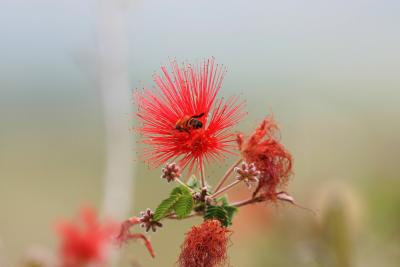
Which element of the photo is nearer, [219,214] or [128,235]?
[219,214]

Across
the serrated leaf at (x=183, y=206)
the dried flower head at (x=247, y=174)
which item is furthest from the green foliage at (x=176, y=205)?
the dried flower head at (x=247, y=174)

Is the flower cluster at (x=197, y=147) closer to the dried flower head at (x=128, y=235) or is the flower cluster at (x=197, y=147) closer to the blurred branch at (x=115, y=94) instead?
the dried flower head at (x=128, y=235)

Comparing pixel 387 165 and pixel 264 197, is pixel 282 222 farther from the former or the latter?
pixel 264 197

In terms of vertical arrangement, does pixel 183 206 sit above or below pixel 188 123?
below

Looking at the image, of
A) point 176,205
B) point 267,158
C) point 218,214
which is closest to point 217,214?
point 218,214

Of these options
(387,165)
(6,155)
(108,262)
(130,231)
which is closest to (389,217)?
(387,165)

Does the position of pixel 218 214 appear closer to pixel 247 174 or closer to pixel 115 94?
pixel 247 174
